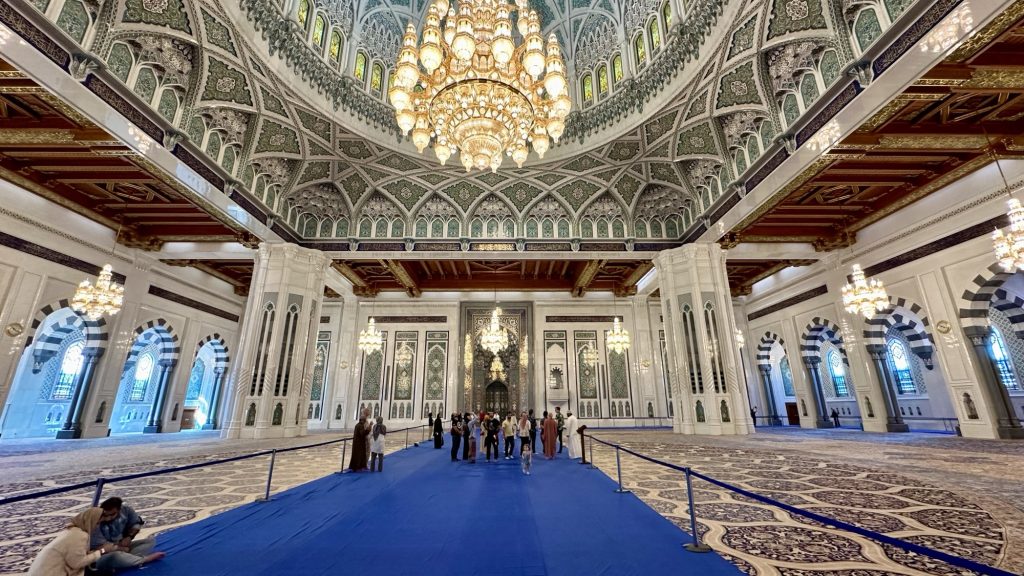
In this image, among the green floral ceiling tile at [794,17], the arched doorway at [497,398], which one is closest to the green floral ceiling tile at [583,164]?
the green floral ceiling tile at [794,17]

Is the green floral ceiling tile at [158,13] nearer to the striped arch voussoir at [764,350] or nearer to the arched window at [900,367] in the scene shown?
the striped arch voussoir at [764,350]

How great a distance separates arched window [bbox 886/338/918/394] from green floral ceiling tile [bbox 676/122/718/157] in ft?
31.7

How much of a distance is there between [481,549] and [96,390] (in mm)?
11890

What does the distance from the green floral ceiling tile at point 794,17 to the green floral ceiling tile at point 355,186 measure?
30.4ft

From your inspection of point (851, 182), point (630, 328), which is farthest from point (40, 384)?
point (851, 182)

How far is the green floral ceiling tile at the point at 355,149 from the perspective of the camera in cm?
981

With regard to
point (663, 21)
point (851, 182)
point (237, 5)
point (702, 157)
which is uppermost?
point (663, 21)

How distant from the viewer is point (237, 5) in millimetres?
6734

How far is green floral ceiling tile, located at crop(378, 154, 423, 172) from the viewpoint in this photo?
1049 cm

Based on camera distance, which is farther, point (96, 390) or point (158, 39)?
point (96, 390)

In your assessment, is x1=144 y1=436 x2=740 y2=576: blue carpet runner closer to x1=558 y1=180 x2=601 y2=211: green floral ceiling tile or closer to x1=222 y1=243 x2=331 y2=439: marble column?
x1=222 y1=243 x2=331 y2=439: marble column

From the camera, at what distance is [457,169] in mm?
10914

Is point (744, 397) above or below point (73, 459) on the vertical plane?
above

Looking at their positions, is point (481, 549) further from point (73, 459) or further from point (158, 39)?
point (158, 39)
